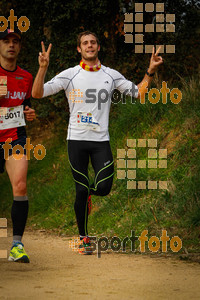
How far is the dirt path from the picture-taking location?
16.0 feet

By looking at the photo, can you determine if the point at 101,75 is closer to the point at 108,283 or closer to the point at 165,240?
the point at 165,240

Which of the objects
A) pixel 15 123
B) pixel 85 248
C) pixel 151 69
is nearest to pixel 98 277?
pixel 85 248

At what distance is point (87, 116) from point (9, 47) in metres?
1.17

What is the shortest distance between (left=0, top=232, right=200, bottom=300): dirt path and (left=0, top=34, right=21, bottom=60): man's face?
7.38ft

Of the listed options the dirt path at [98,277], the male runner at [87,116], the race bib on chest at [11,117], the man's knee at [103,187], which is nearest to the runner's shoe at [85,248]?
the male runner at [87,116]

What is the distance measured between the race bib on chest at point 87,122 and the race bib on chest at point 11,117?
719 millimetres

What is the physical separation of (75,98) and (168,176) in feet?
8.67

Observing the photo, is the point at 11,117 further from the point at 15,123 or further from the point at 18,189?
the point at 18,189

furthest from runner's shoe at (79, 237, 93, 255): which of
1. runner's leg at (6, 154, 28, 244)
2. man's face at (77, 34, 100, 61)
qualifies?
man's face at (77, 34, 100, 61)

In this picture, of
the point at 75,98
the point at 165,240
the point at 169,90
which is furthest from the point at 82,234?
the point at 169,90

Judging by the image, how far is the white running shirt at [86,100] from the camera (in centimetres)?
685

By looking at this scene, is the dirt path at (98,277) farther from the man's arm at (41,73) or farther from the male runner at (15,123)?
the man's arm at (41,73)

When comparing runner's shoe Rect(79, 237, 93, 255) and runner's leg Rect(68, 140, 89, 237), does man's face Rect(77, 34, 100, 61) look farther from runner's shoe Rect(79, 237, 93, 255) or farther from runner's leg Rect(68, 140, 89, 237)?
runner's shoe Rect(79, 237, 93, 255)

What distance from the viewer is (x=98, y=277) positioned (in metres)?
5.59
